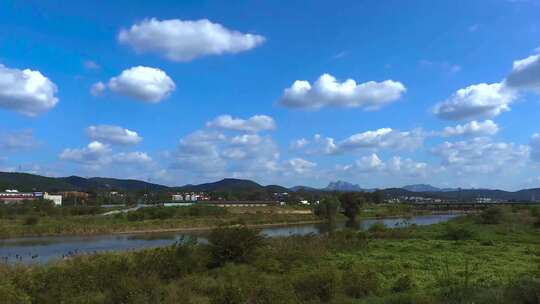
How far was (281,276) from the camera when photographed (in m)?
23.6

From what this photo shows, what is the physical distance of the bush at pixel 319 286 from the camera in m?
17.3

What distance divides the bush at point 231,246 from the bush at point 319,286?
9917 millimetres

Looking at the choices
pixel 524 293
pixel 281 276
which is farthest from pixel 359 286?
pixel 524 293

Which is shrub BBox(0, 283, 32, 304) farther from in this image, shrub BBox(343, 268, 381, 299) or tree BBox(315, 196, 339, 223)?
tree BBox(315, 196, 339, 223)

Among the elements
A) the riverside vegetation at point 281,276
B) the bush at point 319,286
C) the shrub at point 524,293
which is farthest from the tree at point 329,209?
the shrub at point 524,293

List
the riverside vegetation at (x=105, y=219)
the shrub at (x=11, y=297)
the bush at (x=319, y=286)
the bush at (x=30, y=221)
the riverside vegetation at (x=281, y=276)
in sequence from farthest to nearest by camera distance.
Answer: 1. the bush at (x=30, y=221)
2. the riverside vegetation at (x=105, y=219)
3. the bush at (x=319, y=286)
4. the riverside vegetation at (x=281, y=276)
5. the shrub at (x=11, y=297)

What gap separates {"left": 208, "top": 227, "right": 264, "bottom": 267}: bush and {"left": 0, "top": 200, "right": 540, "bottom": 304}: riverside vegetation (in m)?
0.05

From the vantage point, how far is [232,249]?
2864 centimetres

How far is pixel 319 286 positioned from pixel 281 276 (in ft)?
18.9

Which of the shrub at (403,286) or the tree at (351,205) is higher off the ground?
the tree at (351,205)

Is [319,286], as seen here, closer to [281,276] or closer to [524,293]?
[281,276]

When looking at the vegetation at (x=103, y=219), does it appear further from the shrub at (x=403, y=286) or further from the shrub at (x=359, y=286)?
the shrub at (x=359, y=286)

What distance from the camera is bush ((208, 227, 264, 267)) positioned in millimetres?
28516

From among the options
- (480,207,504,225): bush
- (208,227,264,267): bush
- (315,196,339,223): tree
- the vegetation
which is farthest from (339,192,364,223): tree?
(208,227,264,267): bush
